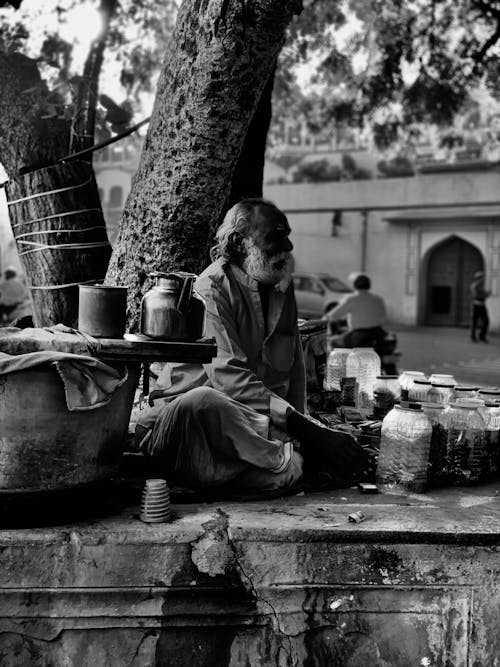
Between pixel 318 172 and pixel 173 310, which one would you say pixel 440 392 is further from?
pixel 318 172

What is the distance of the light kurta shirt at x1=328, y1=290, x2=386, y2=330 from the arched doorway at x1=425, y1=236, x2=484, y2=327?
602 inches

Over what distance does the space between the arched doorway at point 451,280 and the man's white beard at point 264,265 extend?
21922 millimetres

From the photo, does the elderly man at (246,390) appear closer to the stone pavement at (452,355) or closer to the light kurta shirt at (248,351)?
the light kurta shirt at (248,351)

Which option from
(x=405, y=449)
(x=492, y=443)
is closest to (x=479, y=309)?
(x=492, y=443)

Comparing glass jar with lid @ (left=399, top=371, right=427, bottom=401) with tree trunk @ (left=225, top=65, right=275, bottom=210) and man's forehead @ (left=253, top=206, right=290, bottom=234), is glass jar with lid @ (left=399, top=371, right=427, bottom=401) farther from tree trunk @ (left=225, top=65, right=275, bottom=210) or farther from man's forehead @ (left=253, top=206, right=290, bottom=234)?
tree trunk @ (left=225, top=65, right=275, bottom=210)

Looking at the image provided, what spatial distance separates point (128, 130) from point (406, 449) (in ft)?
9.36

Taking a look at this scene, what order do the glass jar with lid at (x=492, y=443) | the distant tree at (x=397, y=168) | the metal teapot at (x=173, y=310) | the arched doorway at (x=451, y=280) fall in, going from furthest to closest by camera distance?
the distant tree at (x=397, y=168)
the arched doorway at (x=451, y=280)
the glass jar with lid at (x=492, y=443)
the metal teapot at (x=173, y=310)

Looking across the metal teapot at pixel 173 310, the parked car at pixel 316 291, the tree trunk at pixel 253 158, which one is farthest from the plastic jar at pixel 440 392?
the parked car at pixel 316 291

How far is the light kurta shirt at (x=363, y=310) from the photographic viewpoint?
10.1 metres

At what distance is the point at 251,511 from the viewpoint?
10.2 feet

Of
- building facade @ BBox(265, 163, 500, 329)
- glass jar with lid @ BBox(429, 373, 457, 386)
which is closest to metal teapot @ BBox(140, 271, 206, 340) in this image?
glass jar with lid @ BBox(429, 373, 457, 386)

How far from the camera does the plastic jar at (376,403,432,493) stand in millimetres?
3496

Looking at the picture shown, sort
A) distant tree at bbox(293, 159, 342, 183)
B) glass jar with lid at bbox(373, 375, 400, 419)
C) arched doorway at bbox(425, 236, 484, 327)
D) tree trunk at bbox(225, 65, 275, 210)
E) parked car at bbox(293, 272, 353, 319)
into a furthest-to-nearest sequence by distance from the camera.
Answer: distant tree at bbox(293, 159, 342, 183)
arched doorway at bbox(425, 236, 484, 327)
parked car at bbox(293, 272, 353, 319)
tree trunk at bbox(225, 65, 275, 210)
glass jar with lid at bbox(373, 375, 400, 419)

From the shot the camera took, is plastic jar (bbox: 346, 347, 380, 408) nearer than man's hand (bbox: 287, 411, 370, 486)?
No
